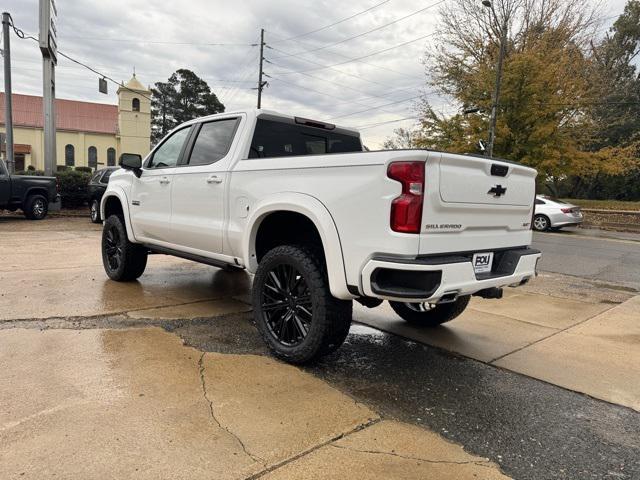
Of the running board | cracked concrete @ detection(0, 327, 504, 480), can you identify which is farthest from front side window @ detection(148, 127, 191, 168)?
cracked concrete @ detection(0, 327, 504, 480)

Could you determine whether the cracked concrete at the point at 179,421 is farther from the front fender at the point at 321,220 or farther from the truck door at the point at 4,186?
the truck door at the point at 4,186

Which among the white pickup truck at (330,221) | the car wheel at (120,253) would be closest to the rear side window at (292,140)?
the white pickup truck at (330,221)

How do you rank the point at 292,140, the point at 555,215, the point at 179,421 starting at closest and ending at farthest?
the point at 179,421, the point at 292,140, the point at 555,215

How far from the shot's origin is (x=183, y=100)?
2486 inches


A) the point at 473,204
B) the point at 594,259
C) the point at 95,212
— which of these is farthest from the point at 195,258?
the point at 95,212

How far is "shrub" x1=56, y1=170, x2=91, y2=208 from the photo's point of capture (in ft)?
A: 53.6

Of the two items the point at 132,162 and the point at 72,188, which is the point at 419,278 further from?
the point at 72,188

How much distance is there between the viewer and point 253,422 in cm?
281

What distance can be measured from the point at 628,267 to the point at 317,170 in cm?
914

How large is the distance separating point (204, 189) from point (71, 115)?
6689 centimetres

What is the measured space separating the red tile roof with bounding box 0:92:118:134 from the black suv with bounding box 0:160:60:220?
169 ft

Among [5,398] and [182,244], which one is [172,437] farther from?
[182,244]

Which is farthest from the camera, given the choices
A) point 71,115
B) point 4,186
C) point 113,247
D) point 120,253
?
point 71,115

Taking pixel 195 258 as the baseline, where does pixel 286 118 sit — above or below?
above
